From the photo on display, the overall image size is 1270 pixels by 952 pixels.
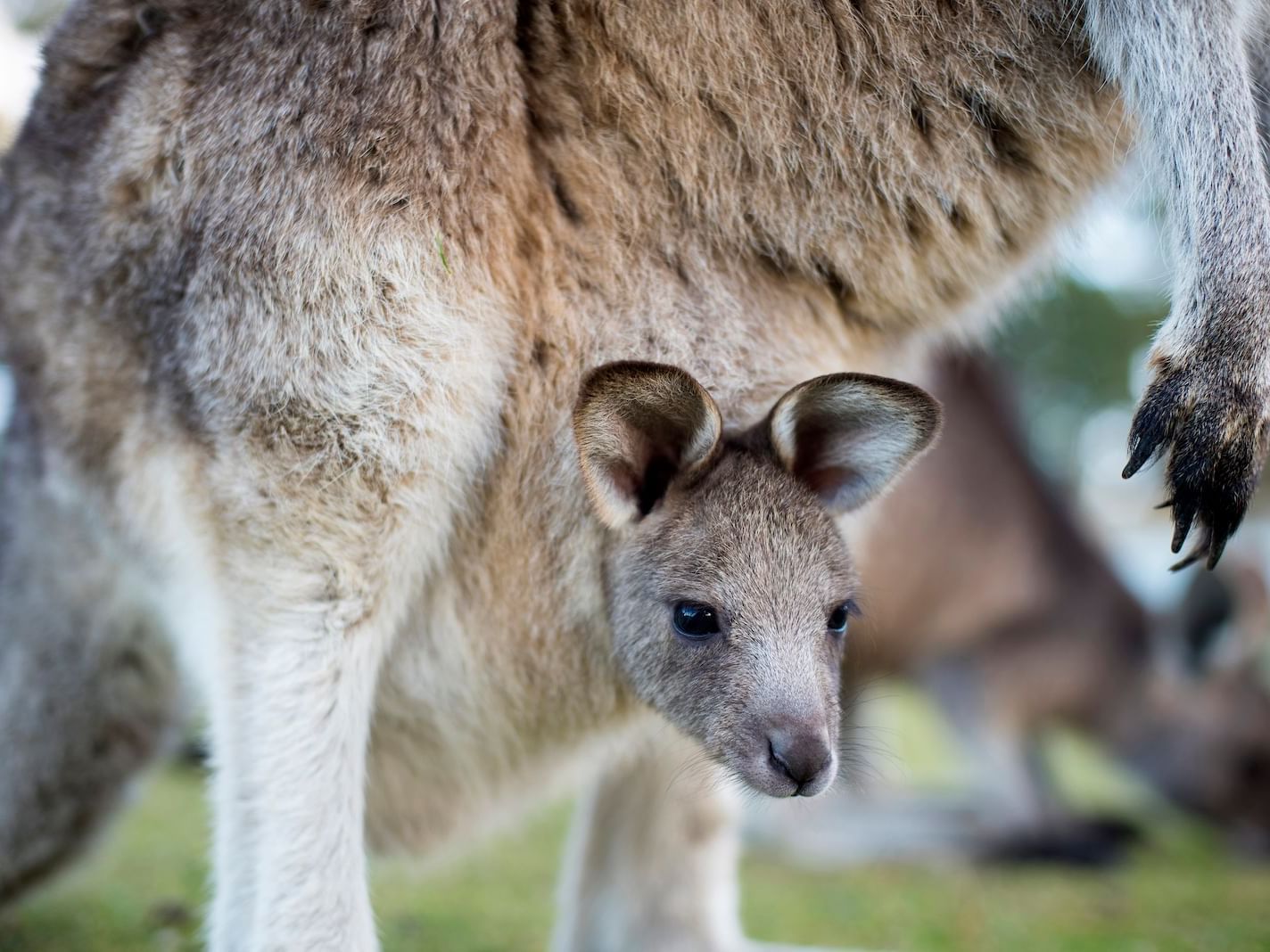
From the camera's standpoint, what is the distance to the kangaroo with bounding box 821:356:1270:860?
4.25 m

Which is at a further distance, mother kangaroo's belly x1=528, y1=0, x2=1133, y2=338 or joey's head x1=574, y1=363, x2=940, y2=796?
mother kangaroo's belly x1=528, y1=0, x2=1133, y2=338

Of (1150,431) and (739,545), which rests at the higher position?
(1150,431)

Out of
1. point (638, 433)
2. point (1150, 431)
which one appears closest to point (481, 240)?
point (638, 433)

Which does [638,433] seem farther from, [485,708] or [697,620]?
[485,708]

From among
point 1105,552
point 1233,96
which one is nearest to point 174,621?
point 1233,96

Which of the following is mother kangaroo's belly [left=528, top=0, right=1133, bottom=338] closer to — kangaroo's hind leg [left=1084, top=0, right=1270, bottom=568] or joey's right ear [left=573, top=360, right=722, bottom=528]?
kangaroo's hind leg [left=1084, top=0, right=1270, bottom=568]

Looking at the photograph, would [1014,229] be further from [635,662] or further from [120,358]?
[120,358]

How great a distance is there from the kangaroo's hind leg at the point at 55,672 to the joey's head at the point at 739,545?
92 centimetres

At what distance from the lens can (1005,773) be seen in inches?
168

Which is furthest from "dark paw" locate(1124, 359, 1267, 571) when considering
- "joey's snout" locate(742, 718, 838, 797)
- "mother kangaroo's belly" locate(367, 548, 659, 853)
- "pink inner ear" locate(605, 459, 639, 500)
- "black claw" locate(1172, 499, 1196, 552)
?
"mother kangaroo's belly" locate(367, 548, 659, 853)

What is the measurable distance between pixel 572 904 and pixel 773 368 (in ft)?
3.66

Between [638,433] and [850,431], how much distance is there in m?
0.31

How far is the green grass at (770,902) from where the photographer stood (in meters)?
2.55

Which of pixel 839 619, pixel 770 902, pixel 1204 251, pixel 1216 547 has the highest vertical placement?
pixel 1204 251
